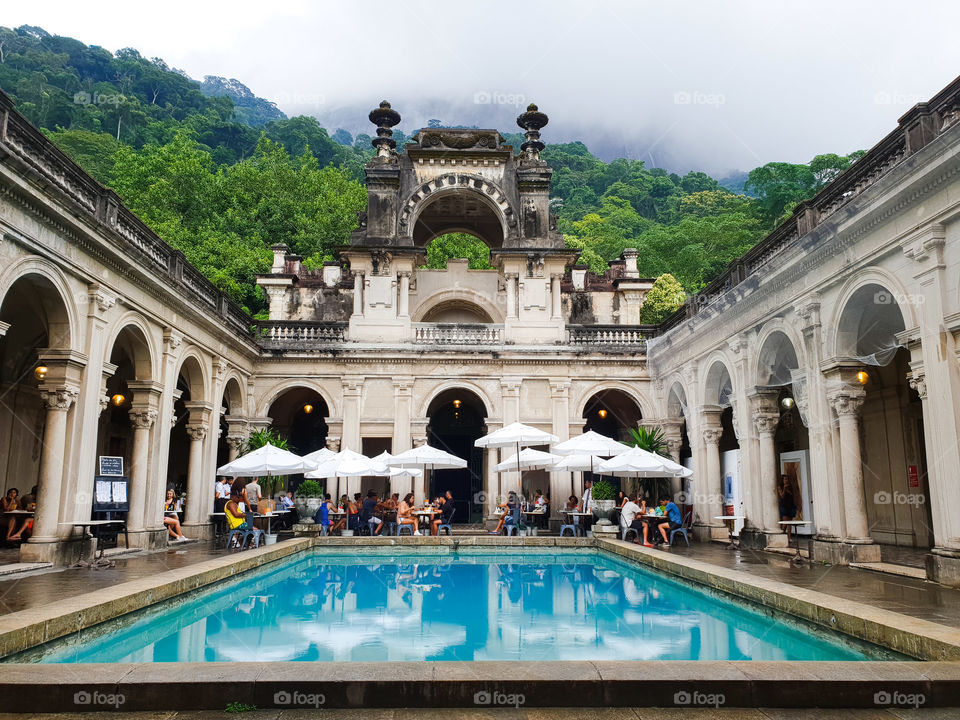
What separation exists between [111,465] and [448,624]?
975 centimetres

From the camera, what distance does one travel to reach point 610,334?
78.8 ft

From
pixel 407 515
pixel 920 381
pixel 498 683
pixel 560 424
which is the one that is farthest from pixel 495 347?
pixel 498 683

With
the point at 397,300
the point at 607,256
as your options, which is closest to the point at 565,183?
the point at 607,256

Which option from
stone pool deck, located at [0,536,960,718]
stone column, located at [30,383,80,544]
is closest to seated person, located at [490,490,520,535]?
stone column, located at [30,383,80,544]

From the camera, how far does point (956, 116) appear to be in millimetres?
9398

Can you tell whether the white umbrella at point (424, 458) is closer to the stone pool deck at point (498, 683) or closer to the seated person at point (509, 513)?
the seated person at point (509, 513)

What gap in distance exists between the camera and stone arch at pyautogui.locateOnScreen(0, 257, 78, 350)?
452 inches

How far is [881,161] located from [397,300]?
52.9 feet

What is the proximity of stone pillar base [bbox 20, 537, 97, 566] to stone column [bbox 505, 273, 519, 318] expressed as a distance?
1506 centimetres

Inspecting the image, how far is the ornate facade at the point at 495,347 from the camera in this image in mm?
10602

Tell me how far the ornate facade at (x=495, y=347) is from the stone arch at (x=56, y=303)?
0.13ft

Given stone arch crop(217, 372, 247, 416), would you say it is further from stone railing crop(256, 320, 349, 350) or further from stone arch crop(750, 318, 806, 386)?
stone arch crop(750, 318, 806, 386)

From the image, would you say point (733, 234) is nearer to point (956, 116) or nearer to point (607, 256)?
point (607, 256)

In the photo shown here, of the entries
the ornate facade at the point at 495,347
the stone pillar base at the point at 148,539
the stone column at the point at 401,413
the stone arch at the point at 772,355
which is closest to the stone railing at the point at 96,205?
the ornate facade at the point at 495,347
